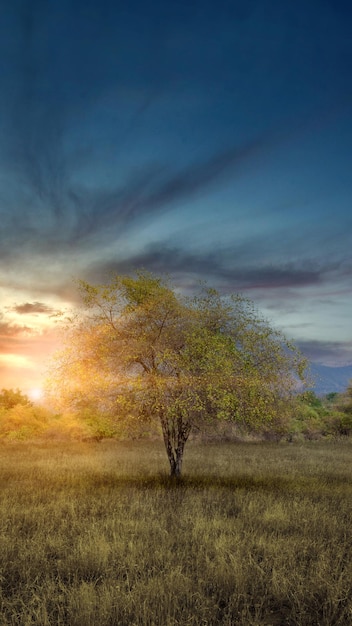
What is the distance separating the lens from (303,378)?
1636 centimetres

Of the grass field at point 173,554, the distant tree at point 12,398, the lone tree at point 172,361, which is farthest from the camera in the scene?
the distant tree at point 12,398

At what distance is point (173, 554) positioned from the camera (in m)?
8.16

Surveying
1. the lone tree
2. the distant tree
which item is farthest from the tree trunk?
the distant tree

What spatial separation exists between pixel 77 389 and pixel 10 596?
922cm

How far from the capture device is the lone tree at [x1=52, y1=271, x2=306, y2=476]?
14.7 metres

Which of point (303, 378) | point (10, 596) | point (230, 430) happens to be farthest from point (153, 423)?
point (10, 596)

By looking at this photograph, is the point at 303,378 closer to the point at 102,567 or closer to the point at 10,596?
the point at 102,567

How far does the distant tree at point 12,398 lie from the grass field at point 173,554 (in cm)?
3121

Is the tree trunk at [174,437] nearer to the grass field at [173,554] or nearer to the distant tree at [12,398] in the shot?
the grass field at [173,554]

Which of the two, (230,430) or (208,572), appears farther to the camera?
(230,430)

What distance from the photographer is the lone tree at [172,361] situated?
1472 centimetres

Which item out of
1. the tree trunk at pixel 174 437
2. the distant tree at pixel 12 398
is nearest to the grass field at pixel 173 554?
the tree trunk at pixel 174 437

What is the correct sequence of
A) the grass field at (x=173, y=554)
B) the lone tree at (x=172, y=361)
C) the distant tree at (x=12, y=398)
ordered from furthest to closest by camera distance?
the distant tree at (x=12, y=398) < the lone tree at (x=172, y=361) < the grass field at (x=173, y=554)

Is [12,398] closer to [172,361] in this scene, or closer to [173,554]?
[172,361]
